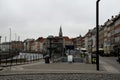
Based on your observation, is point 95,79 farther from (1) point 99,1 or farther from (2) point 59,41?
(2) point 59,41

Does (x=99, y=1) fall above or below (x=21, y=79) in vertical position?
above

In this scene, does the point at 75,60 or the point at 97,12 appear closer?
the point at 97,12

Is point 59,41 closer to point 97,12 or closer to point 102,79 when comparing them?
point 97,12

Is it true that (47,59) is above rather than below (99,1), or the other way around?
below

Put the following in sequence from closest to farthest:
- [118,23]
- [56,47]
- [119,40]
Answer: [56,47] < [119,40] < [118,23]

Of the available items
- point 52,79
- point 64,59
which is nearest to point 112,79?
point 52,79

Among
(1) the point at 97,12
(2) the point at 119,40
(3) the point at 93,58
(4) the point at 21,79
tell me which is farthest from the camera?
(2) the point at 119,40

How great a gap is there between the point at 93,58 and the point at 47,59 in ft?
23.1

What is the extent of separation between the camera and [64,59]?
5394 cm

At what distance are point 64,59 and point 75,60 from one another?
6.25 feet

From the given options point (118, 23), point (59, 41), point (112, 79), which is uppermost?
point (118, 23)

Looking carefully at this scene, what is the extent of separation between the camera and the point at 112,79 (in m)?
20.8

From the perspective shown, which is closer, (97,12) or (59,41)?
(97,12)

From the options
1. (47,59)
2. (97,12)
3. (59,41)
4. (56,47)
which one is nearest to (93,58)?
(47,59)
